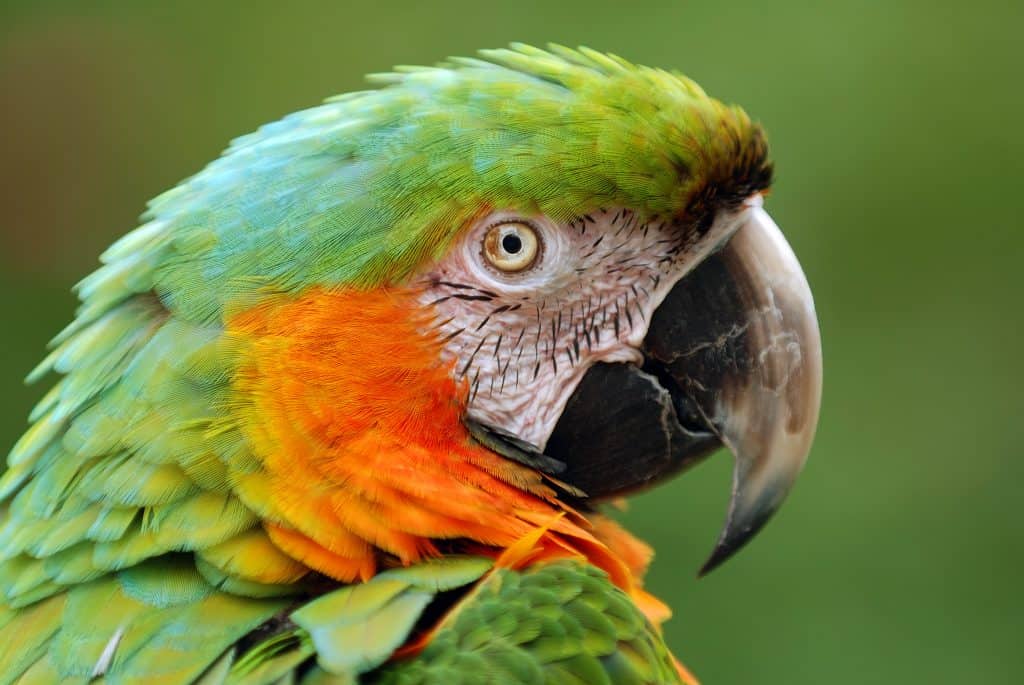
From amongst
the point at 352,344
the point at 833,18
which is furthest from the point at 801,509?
the point at 352,344

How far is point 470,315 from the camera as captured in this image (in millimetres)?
1435

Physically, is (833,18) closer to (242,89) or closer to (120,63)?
(242,89)

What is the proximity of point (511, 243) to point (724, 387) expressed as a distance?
35cm

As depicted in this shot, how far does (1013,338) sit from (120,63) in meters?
3.00

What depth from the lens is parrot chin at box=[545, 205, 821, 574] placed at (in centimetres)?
150

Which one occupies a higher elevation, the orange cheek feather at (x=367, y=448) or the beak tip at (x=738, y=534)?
the beak tip at (x=738, y=534)

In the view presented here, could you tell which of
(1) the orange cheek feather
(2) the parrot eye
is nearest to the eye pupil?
(2) the parrot eye

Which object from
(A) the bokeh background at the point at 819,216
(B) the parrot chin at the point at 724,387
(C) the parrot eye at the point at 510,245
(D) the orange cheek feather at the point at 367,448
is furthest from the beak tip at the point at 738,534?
(A) the bokeh background at the point at 819,216

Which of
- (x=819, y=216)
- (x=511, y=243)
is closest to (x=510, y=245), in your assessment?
(x=511, y=243)

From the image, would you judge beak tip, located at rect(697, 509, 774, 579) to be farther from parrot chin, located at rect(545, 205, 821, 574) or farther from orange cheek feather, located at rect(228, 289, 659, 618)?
orange cheek feather, located at rect(228, 289, 659, 618)

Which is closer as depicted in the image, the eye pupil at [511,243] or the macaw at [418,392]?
the macaw at [418,392]

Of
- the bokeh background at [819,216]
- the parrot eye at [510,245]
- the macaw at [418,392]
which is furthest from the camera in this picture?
the bokeh background at [819,216]

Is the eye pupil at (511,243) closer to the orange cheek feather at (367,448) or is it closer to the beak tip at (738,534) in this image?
Result: the orange cheek feather at (367,448)

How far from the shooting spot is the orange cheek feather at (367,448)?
1252mm
